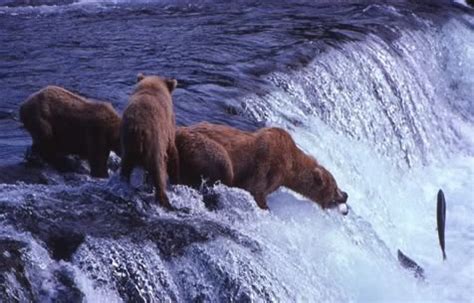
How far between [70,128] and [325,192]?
241cm

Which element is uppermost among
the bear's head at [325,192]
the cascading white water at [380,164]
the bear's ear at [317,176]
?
the bear's ear at [317,176]

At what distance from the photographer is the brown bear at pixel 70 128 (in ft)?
21.2

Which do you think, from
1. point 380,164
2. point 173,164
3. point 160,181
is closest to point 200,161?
point 173,164

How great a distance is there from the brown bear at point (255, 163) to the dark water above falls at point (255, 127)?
0.16 metres

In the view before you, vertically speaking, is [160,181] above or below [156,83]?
below

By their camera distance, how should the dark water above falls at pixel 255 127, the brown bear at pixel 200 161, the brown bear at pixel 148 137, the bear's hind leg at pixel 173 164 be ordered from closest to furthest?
the dark water above falls at pixel 255 127, the brown bear at pixel 148 137, the bear's hind leg at pixel 173 164, the brown bear at pixel 200 161

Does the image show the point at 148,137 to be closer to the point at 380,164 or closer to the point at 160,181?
the point at 160,181

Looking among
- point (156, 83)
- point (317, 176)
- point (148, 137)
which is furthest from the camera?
point (317, 176)

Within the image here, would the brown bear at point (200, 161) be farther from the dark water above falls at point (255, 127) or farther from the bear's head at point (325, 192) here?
the bear's head at point (325, 192)

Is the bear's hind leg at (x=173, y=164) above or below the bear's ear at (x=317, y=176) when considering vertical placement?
above

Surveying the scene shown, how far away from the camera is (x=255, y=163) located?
7.06 m

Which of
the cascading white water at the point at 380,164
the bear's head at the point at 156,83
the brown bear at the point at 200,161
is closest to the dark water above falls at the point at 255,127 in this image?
the cascading white water at the point at 380,164

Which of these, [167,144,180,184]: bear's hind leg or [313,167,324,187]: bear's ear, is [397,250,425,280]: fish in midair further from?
[167,144,180,184]: bear's hind leg

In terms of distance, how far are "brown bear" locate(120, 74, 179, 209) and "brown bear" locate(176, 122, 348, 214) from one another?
296 mm
